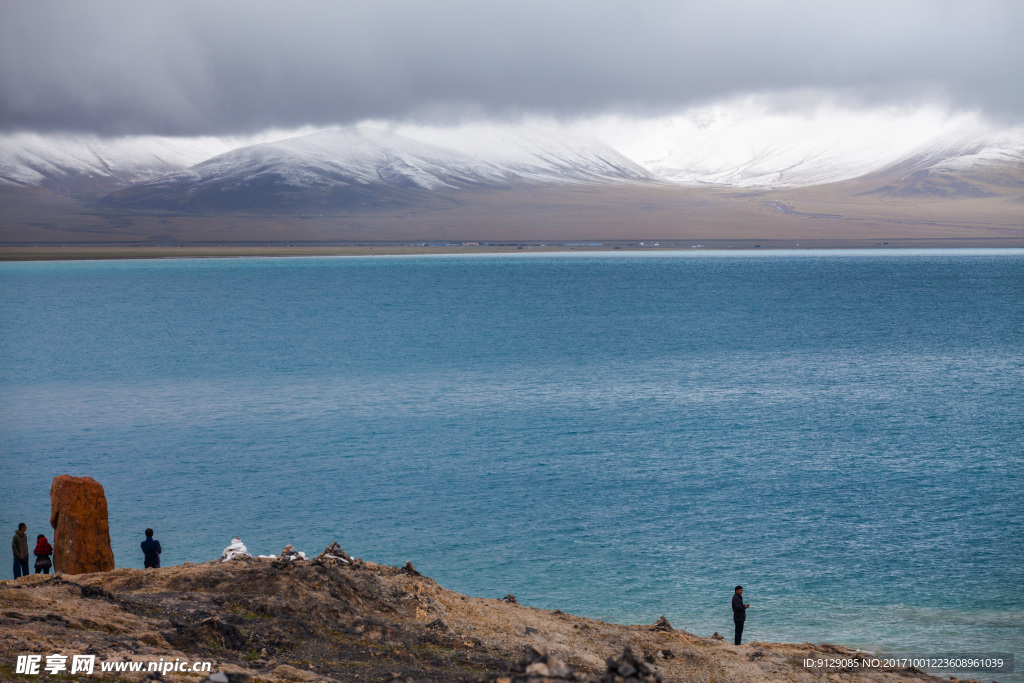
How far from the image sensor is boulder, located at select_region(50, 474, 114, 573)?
17.1 meters

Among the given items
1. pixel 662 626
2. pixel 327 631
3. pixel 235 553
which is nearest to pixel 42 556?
pixel 235 553

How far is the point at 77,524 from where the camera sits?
1723 cm

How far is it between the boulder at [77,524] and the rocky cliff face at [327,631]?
7.80 ft

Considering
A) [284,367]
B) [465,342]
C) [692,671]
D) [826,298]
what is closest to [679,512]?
[692,671]

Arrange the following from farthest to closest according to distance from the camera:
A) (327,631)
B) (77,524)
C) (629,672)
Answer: (77,524), (327,631), (629,672)

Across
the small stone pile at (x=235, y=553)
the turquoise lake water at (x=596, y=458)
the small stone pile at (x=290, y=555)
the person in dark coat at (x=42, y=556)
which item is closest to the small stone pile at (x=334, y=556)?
the small stone pile at (x=290, y=555)

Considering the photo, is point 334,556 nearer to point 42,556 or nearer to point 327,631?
point 327,631

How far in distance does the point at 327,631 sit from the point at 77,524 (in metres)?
7.79

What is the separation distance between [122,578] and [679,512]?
50.7ft

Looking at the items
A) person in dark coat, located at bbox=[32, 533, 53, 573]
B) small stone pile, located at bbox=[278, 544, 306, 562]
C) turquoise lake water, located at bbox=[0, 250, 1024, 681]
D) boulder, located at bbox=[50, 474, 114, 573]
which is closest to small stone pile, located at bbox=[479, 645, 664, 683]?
small stone pile, located at bbox=[278, 544, 306, 562]

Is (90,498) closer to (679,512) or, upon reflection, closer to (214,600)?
(214,600)

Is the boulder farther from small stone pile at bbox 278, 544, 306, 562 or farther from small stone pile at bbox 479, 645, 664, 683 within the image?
small stone pile at bbox 479, 645, 664, 683

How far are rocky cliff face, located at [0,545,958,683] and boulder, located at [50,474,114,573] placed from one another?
7.80 feet

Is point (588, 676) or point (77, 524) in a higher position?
point (588, 676)
